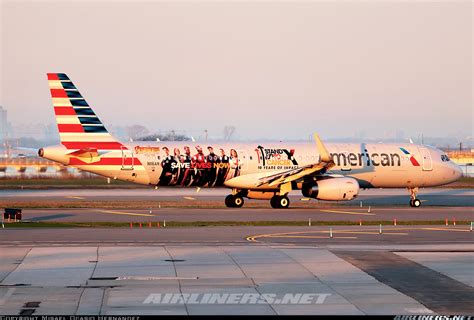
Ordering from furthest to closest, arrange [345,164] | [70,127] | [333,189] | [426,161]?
[426,161]
[345,164]
[70,127]
[333,189]

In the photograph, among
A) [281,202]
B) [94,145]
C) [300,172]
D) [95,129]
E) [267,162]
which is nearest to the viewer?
[94,145]

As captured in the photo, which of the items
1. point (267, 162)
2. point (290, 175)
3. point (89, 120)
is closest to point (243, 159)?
point (267, 162)

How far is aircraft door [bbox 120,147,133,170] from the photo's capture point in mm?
50469

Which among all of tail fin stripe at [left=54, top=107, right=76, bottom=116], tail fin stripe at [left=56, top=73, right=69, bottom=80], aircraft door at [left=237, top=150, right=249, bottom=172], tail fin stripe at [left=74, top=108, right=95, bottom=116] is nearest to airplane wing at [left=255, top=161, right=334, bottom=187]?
aircraft door at [left=237, top=150, right=249, bottom=172]

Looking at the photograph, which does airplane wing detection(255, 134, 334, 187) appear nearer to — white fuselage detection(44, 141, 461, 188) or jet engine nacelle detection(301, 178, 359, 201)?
white fuselage detection(44, 141, 461, 188)

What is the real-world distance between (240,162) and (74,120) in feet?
34.2

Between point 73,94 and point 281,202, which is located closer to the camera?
point 73,94

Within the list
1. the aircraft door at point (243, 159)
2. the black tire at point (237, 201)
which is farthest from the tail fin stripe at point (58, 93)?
the black tire at point (237, 201)

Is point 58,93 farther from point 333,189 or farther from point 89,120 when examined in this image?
point 333,189

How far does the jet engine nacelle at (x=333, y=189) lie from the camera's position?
49.8 meters

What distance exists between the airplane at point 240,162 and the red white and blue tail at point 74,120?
0.06m

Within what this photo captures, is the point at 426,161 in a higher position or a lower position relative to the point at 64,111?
lower

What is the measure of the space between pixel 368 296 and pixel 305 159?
32.2m

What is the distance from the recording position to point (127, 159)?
50.5m
